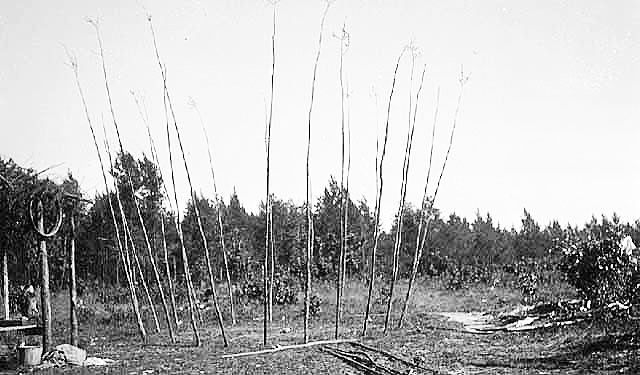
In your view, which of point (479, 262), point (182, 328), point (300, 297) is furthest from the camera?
point (479, 262)

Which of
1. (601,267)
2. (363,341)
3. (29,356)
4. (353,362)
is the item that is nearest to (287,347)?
(363,341)

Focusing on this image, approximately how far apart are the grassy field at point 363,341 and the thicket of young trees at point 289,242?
2470 mm

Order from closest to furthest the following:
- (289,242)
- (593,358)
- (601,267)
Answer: (593,358) → (601,267) → (289,242)

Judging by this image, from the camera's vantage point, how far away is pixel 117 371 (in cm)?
824

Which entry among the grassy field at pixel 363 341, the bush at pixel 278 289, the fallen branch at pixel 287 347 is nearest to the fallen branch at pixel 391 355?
the grassy field at pixel 363 341

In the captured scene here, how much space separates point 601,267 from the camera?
1269cm

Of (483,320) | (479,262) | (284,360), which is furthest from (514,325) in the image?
(479,262)

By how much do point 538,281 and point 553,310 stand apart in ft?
32.2

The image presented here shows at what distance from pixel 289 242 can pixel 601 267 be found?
18425 mm

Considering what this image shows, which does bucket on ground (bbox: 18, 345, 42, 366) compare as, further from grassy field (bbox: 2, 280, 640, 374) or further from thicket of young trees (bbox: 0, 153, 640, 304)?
thicket of young trees (bbox: 0, 153, 640, 304)

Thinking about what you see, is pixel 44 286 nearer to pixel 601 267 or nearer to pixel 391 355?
pixel 391 355

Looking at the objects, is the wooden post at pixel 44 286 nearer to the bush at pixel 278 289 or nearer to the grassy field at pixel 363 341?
the grassy field at pixel 363 341

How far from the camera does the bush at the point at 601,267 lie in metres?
12.5

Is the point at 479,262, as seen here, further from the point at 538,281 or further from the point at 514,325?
the point at 514,325
